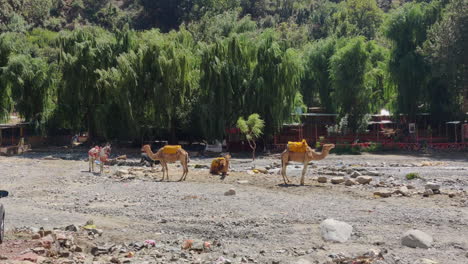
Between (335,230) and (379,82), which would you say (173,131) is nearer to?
(379,82)

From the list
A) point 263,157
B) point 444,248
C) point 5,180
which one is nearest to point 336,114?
point 263,157

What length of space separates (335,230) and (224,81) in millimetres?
32128

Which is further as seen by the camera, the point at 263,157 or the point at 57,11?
A: the point at 57,11

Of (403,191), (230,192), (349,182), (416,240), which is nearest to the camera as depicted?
(416,240)

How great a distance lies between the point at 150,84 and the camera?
49.1 metres

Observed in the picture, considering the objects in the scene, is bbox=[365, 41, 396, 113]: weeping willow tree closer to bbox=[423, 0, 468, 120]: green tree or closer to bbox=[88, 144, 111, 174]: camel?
bbox=[423, 0, 468, 120]: green tree

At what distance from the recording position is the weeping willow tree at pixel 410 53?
53062mm

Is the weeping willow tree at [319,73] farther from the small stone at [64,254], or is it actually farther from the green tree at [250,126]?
the small stone at [64,254]

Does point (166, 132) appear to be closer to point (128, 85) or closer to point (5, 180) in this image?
point (128, 85)

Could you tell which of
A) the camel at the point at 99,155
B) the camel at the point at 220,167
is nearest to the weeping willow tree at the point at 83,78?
the camel at the point at 99,155

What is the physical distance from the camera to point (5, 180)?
103 feet

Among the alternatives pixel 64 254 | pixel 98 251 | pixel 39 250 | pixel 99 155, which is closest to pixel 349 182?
pixel 99 155

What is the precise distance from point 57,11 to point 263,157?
96.3 meters

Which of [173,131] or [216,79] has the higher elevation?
[216,79]
